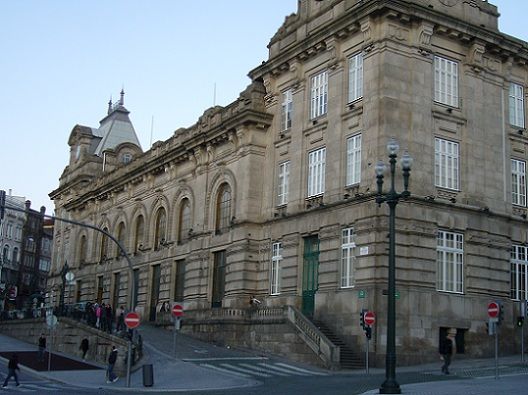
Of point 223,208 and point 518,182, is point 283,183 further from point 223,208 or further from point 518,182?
→ point 518,182

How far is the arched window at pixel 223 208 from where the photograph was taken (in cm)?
4753

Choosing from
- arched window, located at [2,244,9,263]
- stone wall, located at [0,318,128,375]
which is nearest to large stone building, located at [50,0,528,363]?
stone wall, located at [0,318,128,375]

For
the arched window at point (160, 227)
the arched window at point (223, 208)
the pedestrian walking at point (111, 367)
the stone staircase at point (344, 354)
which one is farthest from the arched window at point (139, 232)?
the pedestrian walking at point (111, 367)

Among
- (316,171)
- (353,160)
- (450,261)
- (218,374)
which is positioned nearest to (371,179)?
(353,160)

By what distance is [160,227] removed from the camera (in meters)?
57.4

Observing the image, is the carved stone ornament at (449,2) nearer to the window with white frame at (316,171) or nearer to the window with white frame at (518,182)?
the window with white frame at (518,182)

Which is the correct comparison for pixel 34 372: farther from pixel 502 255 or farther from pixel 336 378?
pixel 502 255

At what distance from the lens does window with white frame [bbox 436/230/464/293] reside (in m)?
36.2

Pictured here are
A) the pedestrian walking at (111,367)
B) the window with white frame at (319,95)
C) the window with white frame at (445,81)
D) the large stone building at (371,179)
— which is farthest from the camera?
the window with white frame at (319,95)

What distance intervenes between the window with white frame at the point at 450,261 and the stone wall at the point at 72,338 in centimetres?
1513

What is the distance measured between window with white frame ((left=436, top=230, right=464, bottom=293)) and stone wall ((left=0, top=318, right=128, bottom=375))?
49.6 ft

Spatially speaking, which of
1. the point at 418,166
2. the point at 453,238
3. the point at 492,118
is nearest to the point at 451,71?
the point at 492,118

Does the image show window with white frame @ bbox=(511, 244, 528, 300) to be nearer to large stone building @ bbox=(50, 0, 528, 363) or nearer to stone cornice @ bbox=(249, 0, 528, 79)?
large stone building @ bbox=(50, 0, 528, 363)

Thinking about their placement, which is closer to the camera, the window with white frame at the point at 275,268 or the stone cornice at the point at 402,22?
the stone cornice at the point at 402,22
